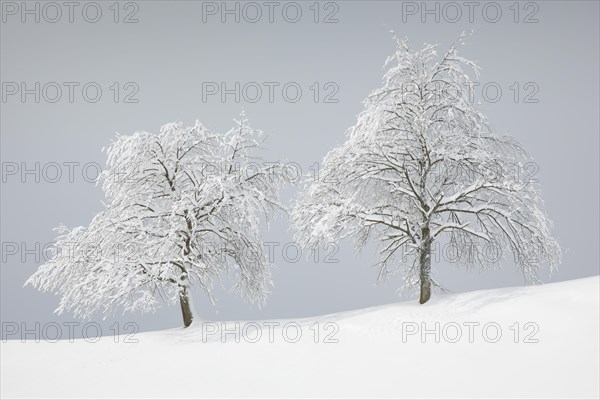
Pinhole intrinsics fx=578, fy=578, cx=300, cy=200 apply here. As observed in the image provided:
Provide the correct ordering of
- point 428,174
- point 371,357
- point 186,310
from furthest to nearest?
point 186,310 < point 428,174 < point 371,357

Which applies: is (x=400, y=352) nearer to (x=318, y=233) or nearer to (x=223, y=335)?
(x=318, y=233)

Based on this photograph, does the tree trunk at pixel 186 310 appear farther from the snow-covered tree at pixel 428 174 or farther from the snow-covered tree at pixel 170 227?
the snow-covered tree at pixel 428 174

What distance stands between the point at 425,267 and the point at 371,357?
372 cm

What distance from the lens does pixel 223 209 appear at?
1708cm

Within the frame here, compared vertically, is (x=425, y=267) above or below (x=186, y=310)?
above

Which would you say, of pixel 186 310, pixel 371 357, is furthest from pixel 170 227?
pixel 371 357

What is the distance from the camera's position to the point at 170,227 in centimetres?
1714

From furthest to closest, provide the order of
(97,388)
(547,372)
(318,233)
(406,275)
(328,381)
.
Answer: (406,275), (318,233), (97,388), (328,381), (547,372)

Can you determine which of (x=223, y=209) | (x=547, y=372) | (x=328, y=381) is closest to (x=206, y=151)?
(x=223, y=209)

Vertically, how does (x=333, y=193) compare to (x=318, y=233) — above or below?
above

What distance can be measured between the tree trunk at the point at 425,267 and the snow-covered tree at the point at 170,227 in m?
4.54

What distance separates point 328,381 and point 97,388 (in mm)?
5655

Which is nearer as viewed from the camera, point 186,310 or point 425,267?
point 425,267

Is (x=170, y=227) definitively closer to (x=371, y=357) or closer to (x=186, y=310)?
(x=186, y=310)
